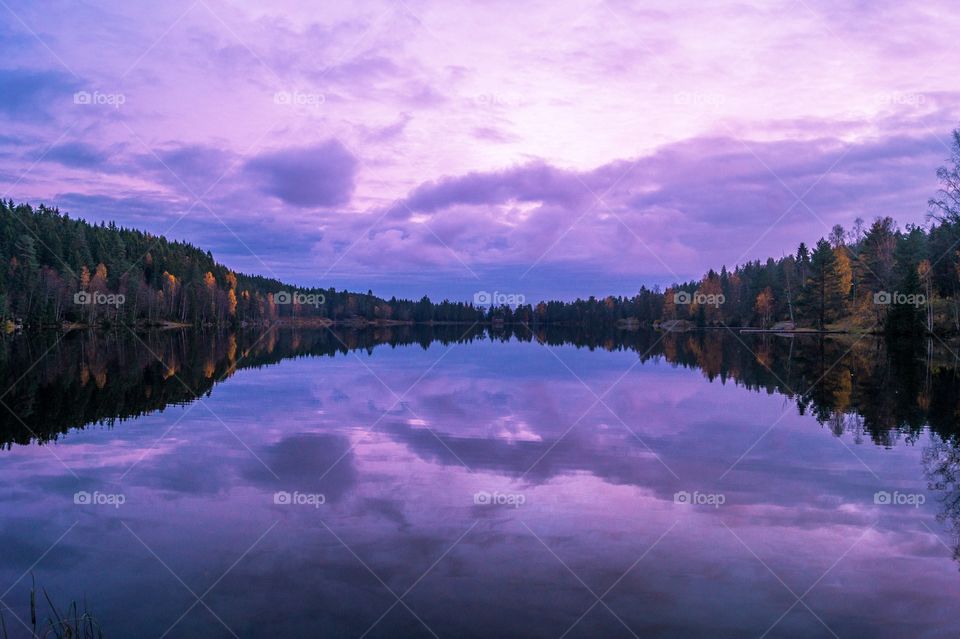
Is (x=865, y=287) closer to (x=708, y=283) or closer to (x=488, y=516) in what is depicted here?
(x=708, y=283)

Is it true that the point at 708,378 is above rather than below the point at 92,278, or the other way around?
below

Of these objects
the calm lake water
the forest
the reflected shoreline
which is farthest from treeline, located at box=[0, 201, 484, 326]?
the calm lake water

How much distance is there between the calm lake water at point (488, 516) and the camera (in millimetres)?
9766

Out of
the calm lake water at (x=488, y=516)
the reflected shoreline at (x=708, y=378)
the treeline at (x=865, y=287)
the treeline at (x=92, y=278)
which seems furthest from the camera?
the treeline at (x=92, y=278)

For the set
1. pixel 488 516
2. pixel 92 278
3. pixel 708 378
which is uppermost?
pixel 92 278

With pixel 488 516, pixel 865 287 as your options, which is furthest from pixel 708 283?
pixel 488 516

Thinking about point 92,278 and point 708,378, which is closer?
point 708,378

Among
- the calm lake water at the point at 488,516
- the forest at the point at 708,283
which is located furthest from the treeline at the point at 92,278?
the calm lake water at the point at 488,516

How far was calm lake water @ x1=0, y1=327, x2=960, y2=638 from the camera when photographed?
977cm

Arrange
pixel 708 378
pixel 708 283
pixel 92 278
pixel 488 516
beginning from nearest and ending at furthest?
pixel 488 516
pixel 708 378
pixel 92 278
pixel 708 283

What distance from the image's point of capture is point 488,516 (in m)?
14.0

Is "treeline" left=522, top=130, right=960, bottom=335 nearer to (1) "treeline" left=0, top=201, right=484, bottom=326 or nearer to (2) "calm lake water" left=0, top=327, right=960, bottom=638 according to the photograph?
(2) "calm lake water" left=0, top=327, right=960, bottom=638

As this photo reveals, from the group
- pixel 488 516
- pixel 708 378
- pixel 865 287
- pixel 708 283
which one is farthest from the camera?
pixel 708 283

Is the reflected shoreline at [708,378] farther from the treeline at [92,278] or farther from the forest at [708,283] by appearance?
the treeline at [92,278]
